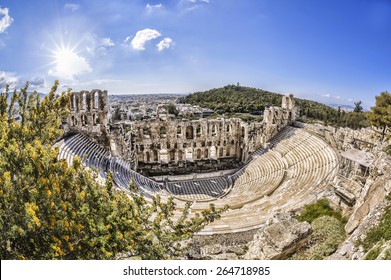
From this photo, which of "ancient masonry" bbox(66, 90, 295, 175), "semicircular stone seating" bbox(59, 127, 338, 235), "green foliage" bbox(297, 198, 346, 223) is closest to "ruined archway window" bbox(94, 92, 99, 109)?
"ancient masonry" bbox(66, 90, 295, 175)

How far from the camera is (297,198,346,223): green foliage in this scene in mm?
13895

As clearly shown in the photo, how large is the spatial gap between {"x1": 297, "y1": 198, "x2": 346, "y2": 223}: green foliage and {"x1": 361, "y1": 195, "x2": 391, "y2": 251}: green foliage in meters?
3.47

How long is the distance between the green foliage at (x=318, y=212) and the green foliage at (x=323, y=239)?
484mm

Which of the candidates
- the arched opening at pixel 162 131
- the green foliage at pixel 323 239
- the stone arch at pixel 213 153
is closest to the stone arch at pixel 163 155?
the arched opening at pixel 162 131

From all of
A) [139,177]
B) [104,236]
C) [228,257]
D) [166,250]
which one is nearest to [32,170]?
[104,236]

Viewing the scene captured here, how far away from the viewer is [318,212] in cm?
1429

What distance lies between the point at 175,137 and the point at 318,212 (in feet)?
74.6

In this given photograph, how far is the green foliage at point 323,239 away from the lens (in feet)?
35.0

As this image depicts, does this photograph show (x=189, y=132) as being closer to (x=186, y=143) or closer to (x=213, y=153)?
(x=186, y=143)

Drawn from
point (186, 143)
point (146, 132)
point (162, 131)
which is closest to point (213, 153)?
point (186, 143)

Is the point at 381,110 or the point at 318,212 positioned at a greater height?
the point at 381,110

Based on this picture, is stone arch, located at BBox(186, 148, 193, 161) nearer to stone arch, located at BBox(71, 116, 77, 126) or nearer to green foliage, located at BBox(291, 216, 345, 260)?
stone arch, located at BBox(71, 116, 77, 126)

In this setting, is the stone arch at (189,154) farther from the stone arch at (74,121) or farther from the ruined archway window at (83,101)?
the stone arch at (74,121)
